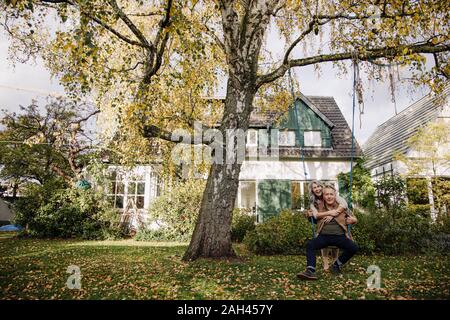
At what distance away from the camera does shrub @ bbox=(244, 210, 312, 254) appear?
28.5ft

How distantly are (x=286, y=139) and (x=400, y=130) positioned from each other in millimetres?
7643

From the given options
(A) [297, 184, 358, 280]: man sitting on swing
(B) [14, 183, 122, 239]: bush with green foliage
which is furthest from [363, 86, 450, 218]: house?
(B) [14, 183, 122, 239]: bush with green foliage

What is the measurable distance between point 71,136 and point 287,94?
12.0 meters

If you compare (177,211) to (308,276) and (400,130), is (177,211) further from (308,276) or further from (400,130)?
(400,130)

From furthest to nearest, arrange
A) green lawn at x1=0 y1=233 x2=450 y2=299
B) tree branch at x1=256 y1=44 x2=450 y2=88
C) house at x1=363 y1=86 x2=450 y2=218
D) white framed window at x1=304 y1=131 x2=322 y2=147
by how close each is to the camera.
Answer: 1. white framed window at x1=304 y1=131 x2=322 y2=147
2. house at x1=363 y1=86 x2=450 y2=218
3. tree branch at x1=256 y1=44 x2=450 y2=88
4. green lawn at x1=0 y1=233 x2=450 y2=299

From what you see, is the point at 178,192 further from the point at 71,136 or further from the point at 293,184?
the point at 71,136

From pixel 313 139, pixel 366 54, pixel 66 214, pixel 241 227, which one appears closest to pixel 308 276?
pixel 366 54

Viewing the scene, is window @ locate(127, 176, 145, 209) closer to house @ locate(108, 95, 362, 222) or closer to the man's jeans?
house @ locate(108, 95, 362, 222)

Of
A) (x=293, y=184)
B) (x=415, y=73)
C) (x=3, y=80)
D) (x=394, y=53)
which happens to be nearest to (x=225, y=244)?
(x=394, y=53)

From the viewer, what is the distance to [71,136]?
636 inches

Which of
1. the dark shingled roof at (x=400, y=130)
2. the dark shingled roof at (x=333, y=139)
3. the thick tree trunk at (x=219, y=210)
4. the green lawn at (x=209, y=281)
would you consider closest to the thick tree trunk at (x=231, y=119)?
the thick tree trunk at (x=219, y=210)

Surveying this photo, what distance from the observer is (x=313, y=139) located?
54.1ft

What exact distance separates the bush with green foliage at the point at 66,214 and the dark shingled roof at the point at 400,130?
13431 mm

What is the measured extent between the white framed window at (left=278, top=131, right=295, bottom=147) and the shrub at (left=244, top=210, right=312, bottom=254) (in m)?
7.70
